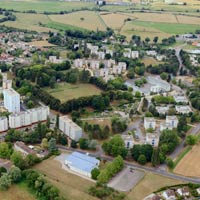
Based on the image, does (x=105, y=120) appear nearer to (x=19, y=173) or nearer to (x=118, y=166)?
(x=118, y=166)

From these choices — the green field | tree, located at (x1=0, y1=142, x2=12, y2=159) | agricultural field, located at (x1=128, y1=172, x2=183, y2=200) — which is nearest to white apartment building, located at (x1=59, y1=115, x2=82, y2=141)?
tree, located at (x1=0, y1=142, x2=12, y2=159)

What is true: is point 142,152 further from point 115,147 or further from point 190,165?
point 190,165

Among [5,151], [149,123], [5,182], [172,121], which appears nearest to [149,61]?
[172,121]

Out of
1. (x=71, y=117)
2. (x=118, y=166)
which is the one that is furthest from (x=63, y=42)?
(x=118, y=166)

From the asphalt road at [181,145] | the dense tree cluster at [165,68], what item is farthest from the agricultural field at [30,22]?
the asphalt road at [181,145]

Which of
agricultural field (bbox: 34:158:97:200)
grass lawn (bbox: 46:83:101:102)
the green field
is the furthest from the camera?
the green field

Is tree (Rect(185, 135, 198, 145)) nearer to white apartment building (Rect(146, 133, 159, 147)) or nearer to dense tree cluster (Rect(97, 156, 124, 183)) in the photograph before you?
white apartment building (Rect(146, 133, 159, 147))
